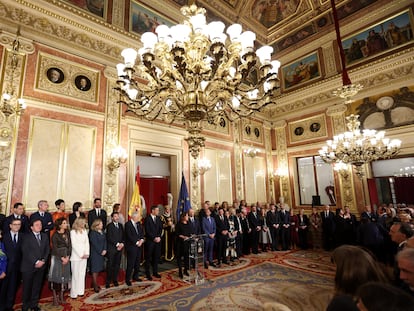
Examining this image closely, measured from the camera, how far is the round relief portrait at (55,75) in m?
5.82

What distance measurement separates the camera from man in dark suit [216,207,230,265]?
6321 mm

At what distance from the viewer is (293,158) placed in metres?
10.9

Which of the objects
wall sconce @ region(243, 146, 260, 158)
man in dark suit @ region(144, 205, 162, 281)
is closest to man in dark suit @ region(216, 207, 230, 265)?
man in dark suit @ region(144, 205, 162, 281)

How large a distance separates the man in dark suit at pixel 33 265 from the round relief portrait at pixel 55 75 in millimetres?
3738

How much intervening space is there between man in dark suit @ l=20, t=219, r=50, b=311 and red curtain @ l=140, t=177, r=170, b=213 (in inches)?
150

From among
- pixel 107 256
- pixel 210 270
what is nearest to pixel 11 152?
pixel 107 256

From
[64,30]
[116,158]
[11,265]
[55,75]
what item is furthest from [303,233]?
[64,30]

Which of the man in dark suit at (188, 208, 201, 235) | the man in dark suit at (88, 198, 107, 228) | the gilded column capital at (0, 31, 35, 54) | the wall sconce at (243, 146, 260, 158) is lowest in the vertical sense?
the man in dark suit at (188, 208, 201, 235)

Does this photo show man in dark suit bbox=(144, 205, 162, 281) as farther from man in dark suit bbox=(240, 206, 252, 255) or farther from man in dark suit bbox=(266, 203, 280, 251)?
man in dark suit bbox=(266, 203, 280, 251)

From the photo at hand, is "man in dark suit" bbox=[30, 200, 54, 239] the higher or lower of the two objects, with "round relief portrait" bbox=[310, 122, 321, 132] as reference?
lower

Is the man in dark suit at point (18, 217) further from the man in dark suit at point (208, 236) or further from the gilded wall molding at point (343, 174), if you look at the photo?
the gilded wall molding at point (343, 174)

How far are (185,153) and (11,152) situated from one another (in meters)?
4.49

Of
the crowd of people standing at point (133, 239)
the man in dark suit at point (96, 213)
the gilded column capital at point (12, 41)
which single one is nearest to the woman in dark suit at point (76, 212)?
the crowd of people standing at point (133, 239)

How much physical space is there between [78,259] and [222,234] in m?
3.46
